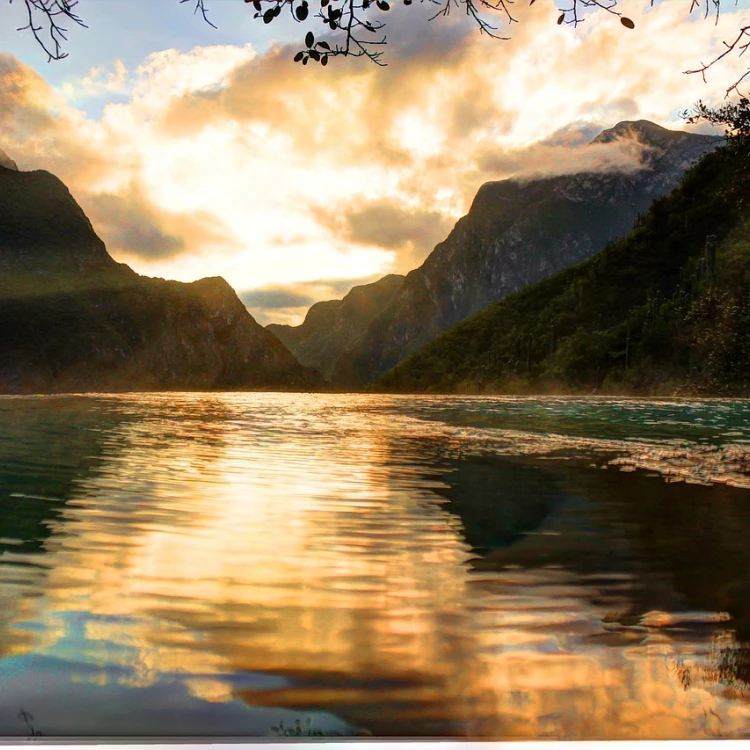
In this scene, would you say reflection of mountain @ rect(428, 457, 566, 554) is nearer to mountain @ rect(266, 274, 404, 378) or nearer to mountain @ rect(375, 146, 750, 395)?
mountain @ rect(375, 146, 750, 395)

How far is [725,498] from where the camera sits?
9.57 meters

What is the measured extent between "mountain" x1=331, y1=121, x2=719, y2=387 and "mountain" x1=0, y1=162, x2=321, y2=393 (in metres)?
20.4

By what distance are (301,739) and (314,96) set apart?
32.4 ft

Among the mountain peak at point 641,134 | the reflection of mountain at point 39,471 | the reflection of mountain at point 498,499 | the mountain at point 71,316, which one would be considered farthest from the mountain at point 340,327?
the reflection of mountain at point 498,499

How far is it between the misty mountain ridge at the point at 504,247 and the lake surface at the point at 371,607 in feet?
104

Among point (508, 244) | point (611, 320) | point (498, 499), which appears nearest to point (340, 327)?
point (611, 320)

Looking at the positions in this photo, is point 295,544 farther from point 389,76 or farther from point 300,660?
point 389,76

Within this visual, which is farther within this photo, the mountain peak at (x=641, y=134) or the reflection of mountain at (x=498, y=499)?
the mountain peak at (x=641, y=134)

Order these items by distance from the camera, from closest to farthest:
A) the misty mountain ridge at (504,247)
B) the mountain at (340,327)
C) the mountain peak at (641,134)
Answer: the mountain peak at (641,134)
the misty mountain ridge at (504,247)
the mountain at (340,327)

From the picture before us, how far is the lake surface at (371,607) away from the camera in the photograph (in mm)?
3287

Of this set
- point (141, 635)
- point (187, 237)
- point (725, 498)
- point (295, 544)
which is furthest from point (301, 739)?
point (187, 237)

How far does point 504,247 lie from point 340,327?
59.3m

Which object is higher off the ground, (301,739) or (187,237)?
(187,237)

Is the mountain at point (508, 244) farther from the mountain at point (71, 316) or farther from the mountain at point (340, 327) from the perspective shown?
the mountain at point (71, 316)
